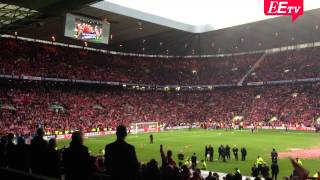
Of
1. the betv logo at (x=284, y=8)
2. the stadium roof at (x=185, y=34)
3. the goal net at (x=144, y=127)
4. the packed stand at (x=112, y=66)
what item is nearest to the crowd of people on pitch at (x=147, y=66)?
the packed stand at (x=112, y=66)

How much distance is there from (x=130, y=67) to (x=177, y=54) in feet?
49.3

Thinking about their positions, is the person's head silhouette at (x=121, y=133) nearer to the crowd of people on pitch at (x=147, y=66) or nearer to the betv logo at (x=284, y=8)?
the betv logo at (x=284, y=8)

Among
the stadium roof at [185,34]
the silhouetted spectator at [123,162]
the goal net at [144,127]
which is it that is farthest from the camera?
the goal net at [144,127]

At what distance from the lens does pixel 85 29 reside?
39.7 m

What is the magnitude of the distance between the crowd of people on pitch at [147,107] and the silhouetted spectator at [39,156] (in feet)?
135

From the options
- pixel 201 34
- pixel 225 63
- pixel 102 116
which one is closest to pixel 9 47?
pixel 102 116

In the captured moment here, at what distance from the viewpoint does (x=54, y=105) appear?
60094 mm

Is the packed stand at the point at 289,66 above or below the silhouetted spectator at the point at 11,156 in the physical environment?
above

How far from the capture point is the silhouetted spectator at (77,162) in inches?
253

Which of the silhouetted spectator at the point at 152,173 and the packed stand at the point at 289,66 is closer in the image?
the silhouetted spectator at the point at 152,173

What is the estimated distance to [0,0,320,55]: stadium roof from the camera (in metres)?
56.7

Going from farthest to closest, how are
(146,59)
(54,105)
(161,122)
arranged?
(146,59)
(161,122)
(54,105)

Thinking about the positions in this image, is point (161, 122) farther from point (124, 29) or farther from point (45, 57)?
point (45, 57)

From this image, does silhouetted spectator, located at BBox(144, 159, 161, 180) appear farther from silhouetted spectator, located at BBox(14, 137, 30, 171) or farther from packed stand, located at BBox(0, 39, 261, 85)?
packed stand, located at BBox(0, 39, 261, 85)
